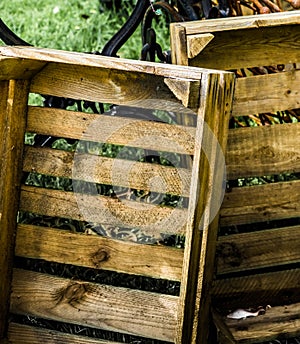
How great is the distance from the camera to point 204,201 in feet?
9.89

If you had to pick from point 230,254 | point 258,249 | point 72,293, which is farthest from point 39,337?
point 258,249

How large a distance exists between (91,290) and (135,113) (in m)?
0.71

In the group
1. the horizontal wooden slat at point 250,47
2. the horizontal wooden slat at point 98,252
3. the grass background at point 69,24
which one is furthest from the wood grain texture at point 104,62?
the grass background at point 69,24

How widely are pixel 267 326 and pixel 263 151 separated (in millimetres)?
696

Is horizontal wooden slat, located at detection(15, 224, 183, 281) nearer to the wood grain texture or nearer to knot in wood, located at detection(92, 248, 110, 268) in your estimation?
knot in wood, located at detection(92, 248, 110, 268)

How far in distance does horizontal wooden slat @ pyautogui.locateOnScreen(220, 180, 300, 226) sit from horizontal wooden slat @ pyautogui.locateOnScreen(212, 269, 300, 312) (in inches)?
9.8

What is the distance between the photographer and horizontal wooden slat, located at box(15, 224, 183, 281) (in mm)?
3242

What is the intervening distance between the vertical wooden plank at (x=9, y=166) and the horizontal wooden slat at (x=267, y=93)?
834mm

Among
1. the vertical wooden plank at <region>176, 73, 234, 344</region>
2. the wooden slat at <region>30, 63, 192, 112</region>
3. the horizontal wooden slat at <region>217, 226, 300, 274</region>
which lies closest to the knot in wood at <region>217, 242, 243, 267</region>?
the horizontal wooden slat at <region>217, 226, 300, 274</region>

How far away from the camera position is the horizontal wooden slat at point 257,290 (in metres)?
3.57

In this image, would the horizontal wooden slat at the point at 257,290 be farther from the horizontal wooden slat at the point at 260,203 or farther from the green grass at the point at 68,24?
the green grass at the point at 68,24

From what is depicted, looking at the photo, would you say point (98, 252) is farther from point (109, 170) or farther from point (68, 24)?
point (68, 24)

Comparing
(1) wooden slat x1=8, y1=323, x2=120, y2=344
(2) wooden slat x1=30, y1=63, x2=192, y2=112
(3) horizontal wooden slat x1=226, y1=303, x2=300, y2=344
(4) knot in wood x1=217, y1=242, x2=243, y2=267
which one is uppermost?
(2) wooden slat x1=30, y1=63, x2=192, y2=112

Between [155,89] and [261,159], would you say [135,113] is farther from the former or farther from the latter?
[261,159]
